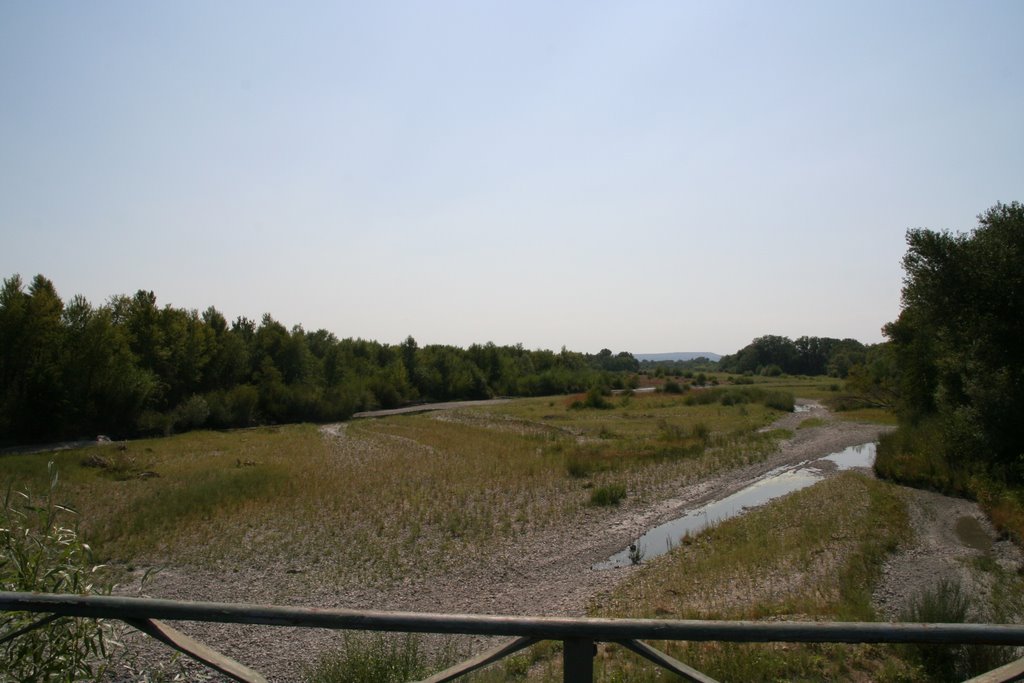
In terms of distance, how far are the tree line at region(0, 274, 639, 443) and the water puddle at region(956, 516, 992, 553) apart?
48709 mm

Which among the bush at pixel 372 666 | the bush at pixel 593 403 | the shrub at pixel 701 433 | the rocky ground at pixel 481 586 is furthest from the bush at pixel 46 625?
the bush at pixel 593 403

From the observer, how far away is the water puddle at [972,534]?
16.0m

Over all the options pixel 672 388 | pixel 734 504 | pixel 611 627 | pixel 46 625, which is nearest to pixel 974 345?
pixel 734 504

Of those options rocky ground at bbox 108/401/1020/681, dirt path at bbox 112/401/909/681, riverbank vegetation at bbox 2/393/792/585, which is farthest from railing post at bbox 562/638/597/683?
riverbank vegetation at bbox 2/393/792/585

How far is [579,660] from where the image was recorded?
2703 mm

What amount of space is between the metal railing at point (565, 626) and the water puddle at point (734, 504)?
13.4 metres

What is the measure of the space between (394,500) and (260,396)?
44.3 metres

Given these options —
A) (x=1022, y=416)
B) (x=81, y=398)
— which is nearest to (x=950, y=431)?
(x=1022, y=416)

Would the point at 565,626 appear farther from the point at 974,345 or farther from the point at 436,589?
the point at 974,345

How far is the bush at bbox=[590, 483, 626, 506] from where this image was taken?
2183 centimetres

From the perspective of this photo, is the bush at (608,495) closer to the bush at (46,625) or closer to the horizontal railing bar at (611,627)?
the bush at (46,625)

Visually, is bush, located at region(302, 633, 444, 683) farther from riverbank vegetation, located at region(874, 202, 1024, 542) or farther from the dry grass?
riverbank vegetation, located at region(874, 202, 1024, 542)

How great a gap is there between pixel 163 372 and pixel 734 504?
164 ft

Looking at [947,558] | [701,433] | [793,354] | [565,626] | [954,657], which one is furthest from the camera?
[793,354]
